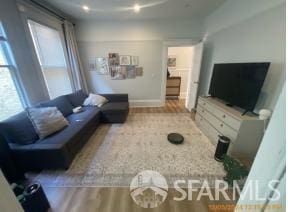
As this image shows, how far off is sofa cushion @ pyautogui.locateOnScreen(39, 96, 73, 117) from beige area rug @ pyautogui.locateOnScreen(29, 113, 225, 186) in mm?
794

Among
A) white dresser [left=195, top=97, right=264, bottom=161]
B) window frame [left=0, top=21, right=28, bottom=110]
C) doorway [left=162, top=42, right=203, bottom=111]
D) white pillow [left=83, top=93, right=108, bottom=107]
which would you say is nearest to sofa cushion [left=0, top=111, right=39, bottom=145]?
window frame [left=0, top=21, right=28, bottom=110]

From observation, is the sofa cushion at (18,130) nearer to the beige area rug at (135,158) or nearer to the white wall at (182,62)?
the beige area rug at (135,158)

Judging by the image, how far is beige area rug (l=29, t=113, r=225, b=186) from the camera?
180 centimetres

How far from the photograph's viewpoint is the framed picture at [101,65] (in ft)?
14.0

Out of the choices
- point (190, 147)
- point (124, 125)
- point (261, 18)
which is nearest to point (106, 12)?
point (124, 125)

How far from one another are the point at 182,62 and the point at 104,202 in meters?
5.51

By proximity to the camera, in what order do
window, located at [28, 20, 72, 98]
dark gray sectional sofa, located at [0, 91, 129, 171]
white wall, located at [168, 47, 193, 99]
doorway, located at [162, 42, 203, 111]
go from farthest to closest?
white wall, located at [168, 47, 193, 99] → doorway, located at [162, 42, 203, 111] → window, located at [28, 20, 72, 98] → dark gray sectional sofa, located at [0, 91, 129, 171]

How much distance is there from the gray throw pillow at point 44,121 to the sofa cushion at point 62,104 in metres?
0.43

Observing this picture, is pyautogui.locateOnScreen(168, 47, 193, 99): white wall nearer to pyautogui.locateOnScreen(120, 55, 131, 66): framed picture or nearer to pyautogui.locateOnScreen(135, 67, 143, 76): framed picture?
pyautogui.locateOnScreen(135, 67, 143, 76): framed picture

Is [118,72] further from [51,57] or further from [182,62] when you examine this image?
[182,62]

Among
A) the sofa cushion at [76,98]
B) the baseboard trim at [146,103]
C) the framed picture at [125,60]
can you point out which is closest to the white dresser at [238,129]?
the baseboard trim at [146,103]

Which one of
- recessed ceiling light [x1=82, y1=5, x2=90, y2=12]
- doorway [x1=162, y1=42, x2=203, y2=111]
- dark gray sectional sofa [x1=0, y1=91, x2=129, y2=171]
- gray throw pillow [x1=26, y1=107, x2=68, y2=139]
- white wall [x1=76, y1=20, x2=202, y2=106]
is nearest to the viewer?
dark gray sectional sofa [x1=0, y1=91, x2=129, y2=171]

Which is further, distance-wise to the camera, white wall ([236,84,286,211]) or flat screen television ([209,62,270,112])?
flat screen television ([209,62,270,112])

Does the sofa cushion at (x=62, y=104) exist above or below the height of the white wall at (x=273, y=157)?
below
